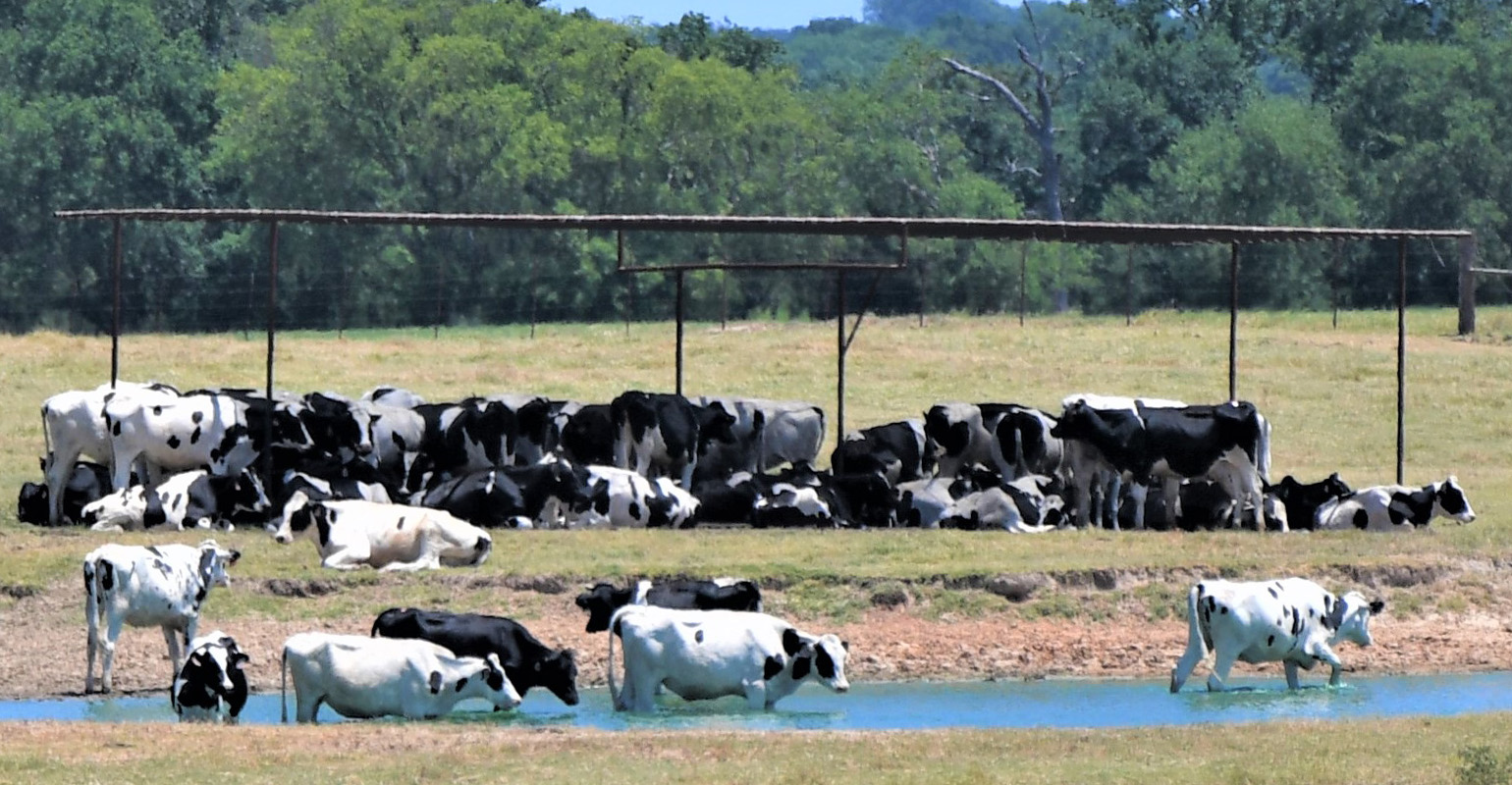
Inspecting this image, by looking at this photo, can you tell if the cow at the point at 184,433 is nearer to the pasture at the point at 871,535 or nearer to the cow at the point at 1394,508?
the pasture at the point at 871,535

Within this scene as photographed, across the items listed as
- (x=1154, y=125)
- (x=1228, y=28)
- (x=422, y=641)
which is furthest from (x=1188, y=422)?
(x=1228, y=28)

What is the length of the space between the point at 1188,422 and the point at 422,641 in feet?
40.9

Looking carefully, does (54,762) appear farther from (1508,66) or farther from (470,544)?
(1508,66)

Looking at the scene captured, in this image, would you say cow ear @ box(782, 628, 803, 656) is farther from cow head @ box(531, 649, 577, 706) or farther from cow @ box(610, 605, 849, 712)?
cow head @ box(531, 649, 577, 706)

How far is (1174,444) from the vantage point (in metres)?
28.7

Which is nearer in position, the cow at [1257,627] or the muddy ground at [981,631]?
the cow at [1257,627]

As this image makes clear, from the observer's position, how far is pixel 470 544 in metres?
24.0

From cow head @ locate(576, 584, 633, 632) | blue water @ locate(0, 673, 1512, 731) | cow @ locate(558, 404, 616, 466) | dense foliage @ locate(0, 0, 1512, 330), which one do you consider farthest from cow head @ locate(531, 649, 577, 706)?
dense foliage @ locate(0, 0, 1512, 330)

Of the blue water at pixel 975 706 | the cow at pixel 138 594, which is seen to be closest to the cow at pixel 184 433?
the cow at pixel 138 594

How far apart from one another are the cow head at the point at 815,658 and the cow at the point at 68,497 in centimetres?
1057

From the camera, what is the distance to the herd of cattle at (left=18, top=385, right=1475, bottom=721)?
63.1 feet

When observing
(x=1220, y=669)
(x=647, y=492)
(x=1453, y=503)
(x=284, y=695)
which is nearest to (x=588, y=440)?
(x=647, y=492)

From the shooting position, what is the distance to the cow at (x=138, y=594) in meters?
19.3

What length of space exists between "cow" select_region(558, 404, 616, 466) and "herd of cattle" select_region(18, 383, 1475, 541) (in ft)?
0.06
